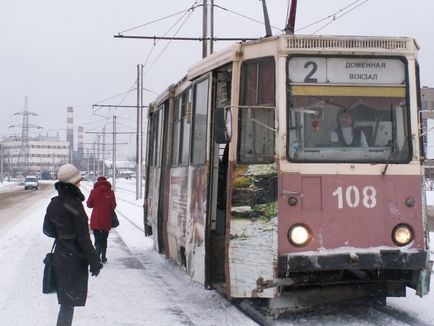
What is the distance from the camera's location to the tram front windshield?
21.4ft

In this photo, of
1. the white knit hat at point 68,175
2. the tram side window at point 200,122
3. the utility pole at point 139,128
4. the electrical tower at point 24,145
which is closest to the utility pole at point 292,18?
the tram side window at point 200,122

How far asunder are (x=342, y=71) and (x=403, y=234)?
5.88 ft

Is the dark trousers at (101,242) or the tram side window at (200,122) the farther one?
the dark trousers at (101,242)

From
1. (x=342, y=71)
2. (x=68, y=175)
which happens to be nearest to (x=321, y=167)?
(x=342, y=71)

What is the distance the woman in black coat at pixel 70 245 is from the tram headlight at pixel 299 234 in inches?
81.7

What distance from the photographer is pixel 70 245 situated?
5.21 m

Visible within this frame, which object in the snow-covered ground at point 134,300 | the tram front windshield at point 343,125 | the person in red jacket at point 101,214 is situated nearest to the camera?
the tram front windshield at point 343,125

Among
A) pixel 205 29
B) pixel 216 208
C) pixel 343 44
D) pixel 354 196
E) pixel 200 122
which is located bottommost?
pixel 216 208

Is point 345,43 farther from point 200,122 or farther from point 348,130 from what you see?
point 200,122

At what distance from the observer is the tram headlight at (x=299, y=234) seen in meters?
6.39

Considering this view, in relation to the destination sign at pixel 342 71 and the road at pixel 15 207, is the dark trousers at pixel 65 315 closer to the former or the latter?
the destination sign at pixel 342 71

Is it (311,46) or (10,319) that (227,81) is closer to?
(311,46)

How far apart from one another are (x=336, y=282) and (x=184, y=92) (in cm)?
391

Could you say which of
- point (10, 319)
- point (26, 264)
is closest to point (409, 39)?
point (10, 319)
